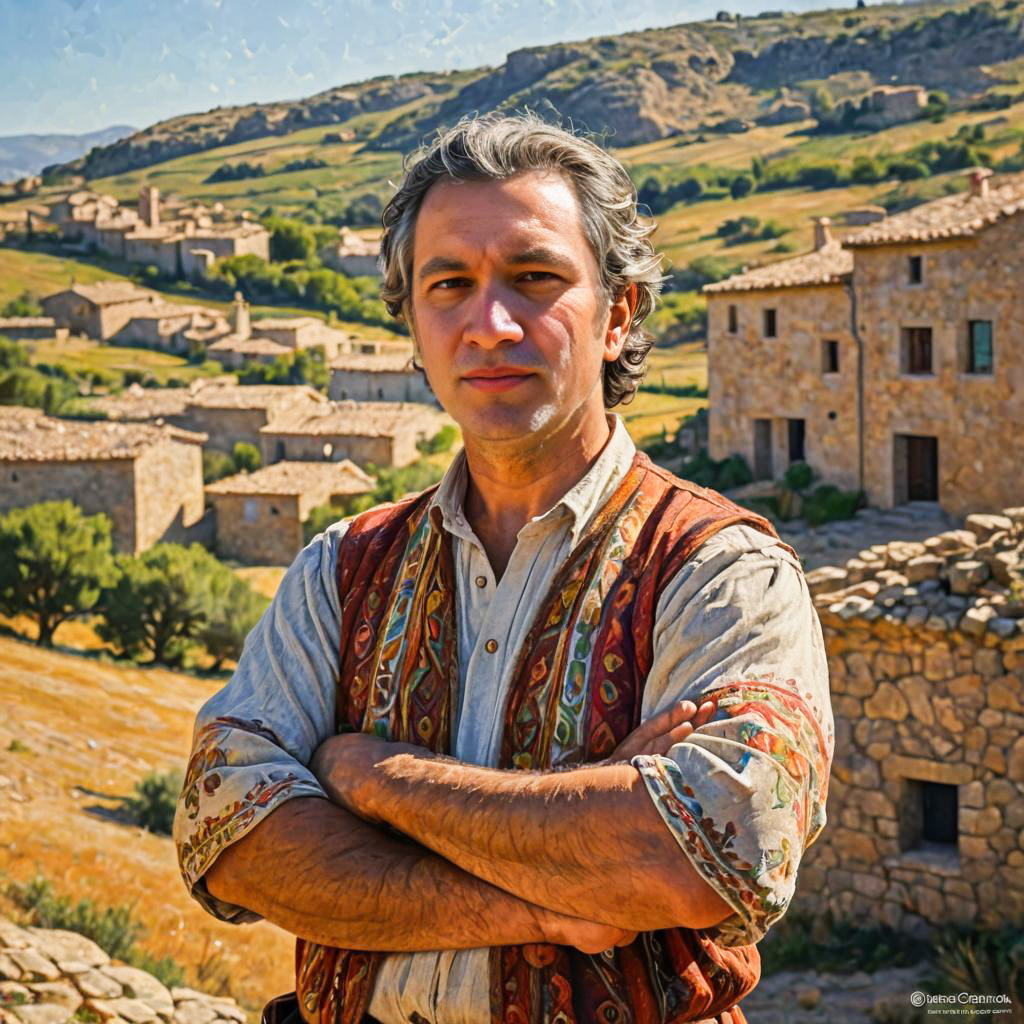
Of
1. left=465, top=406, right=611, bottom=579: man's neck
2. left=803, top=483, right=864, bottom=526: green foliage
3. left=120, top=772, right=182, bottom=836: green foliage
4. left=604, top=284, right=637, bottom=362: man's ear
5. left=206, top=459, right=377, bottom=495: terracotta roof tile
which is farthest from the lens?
left=206, top=459, right=377, bottom=495: terracotta roof tile

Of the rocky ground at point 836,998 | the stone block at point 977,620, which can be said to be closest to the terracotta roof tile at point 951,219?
the stone block at point 977,620

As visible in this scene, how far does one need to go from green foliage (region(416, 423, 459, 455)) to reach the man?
40751 mm

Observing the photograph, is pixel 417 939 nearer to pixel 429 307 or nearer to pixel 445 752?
pixel 445 752

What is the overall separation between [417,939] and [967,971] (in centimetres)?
640

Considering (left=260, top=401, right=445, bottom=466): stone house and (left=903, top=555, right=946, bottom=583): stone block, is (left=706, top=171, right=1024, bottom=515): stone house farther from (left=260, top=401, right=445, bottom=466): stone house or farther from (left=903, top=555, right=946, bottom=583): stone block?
(left=903, top=555, right=946, bottom=583): stone block

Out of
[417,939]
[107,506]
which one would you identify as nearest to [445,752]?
[417,939]

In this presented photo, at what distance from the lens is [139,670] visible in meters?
21.9

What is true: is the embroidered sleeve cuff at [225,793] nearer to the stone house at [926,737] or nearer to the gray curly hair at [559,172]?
the gray curly hair at [559,172]

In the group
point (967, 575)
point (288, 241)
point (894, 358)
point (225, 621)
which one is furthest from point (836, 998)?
point (288, 241)

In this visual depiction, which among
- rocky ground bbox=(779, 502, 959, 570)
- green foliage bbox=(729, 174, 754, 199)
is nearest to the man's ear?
rocky ground bbox=(779, 502, 959, 570)

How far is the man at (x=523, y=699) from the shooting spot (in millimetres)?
2217

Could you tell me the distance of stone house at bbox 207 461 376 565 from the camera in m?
36.0

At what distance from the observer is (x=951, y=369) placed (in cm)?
2500

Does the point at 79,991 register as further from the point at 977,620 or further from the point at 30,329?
the point at 30,329
